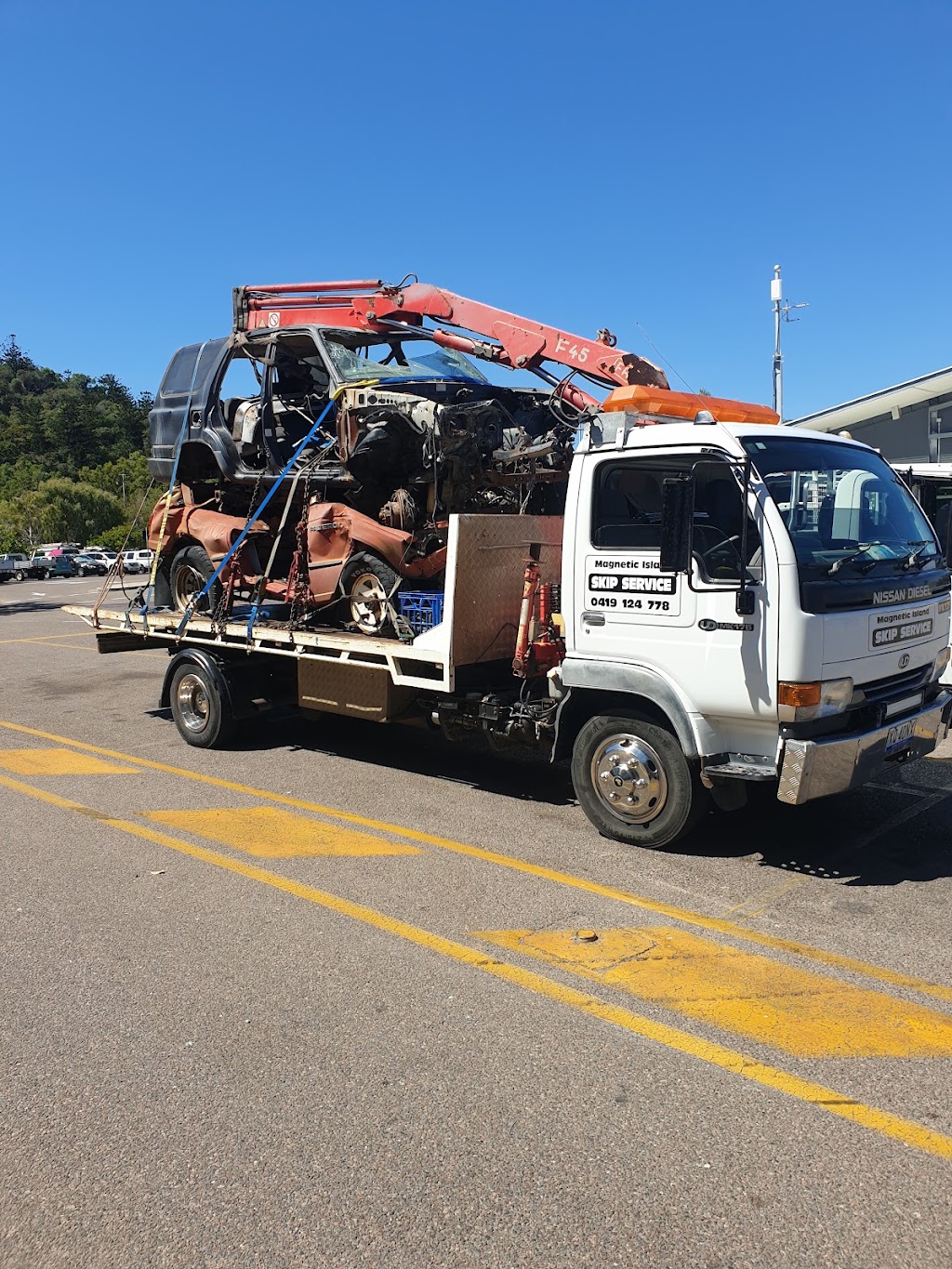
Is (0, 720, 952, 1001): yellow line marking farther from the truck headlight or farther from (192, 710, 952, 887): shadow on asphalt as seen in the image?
the truck headlight

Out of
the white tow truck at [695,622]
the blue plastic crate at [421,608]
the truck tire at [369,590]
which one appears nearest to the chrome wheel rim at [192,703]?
the truck tire at [369,590]

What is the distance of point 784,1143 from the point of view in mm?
3006

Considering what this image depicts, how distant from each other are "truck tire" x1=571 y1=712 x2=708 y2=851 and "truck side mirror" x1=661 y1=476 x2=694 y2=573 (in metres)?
0.95

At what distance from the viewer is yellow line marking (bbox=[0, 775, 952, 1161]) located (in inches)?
122

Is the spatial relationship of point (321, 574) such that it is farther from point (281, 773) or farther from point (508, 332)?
point (508, 332)

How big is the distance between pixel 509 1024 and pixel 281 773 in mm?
4466

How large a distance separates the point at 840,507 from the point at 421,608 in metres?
2.89

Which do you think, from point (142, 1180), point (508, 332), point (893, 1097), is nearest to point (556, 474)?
point (508, 332)

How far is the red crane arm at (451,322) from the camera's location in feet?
25.8

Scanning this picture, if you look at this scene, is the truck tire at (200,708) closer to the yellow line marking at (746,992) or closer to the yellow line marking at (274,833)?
the yellow line marking at (274,833)

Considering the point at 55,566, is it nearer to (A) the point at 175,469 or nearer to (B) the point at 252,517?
(A) the point at 175,469

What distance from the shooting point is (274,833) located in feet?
20.7

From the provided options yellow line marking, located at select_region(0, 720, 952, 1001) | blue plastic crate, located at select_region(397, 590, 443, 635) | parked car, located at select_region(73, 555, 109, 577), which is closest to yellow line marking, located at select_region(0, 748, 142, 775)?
yellow line marking, located at select_region(0, 720, 952, 1001)

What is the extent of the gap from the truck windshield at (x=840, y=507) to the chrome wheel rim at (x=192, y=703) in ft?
17.9
